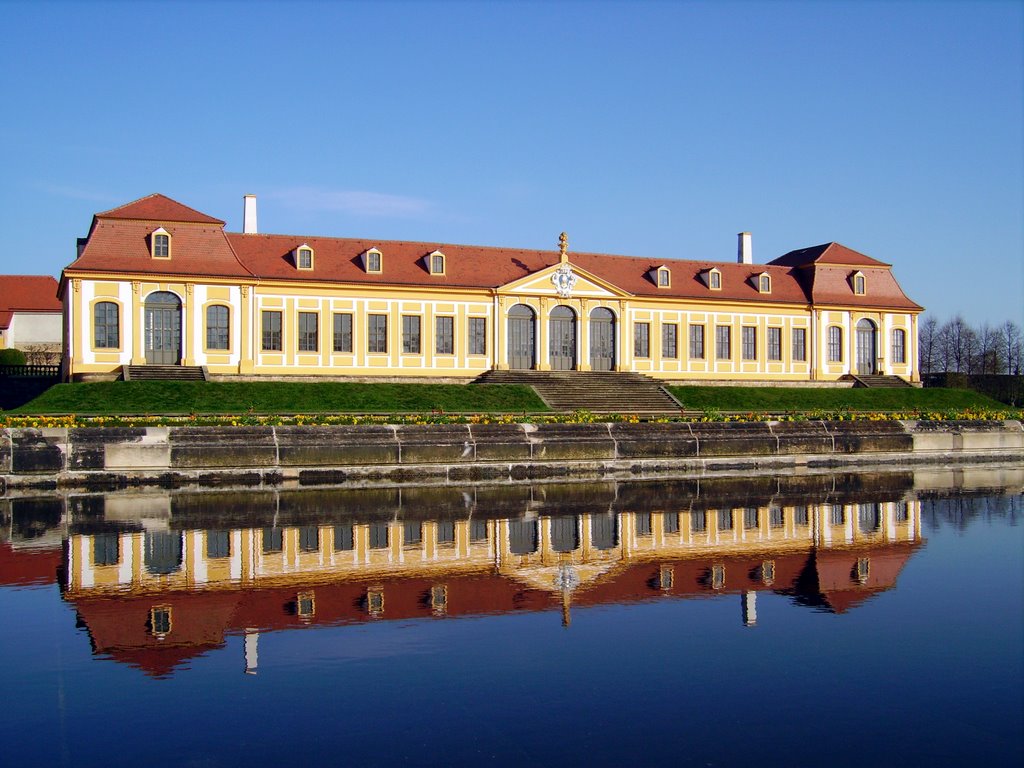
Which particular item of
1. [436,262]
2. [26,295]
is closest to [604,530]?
[436,262]

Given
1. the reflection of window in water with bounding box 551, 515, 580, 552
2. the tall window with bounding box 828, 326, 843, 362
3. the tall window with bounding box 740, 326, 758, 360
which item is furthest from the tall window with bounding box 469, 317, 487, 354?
the reflection of window in water with bounding box 551, 515, 580, 552

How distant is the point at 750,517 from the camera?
69.1 feet

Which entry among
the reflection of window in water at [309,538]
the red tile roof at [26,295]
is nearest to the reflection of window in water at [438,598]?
→ the reflection of window in water at [309,538]

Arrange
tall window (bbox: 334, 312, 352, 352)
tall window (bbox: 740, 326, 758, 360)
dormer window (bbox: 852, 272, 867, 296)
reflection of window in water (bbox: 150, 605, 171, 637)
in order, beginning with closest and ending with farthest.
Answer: reflection of window in water (bbox: 150, 605, 171, 637), tall window (bbox: 334, 312, 352, 352), tall window (bbox: 740, 326, 758, 360), dormer window (bbox: 852, 272, 867, 296)

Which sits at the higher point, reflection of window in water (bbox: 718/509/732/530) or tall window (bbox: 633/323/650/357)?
tall window (bbox: 633/323/650/357)

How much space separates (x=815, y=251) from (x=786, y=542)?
47.3 meters

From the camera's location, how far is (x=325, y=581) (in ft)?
46.6

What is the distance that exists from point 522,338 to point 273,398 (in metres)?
16.1

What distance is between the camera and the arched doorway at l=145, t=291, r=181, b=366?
45.6m

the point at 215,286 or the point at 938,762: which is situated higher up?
the point at 215,286

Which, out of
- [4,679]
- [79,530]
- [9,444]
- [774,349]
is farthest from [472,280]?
[4,679]

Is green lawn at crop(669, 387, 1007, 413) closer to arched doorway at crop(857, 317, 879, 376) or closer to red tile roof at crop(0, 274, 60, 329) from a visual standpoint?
arched doorway at crop(857, 317, 879, 376)

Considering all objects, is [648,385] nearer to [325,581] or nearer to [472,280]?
[472,280]

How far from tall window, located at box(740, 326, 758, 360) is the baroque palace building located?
0.08 meters
